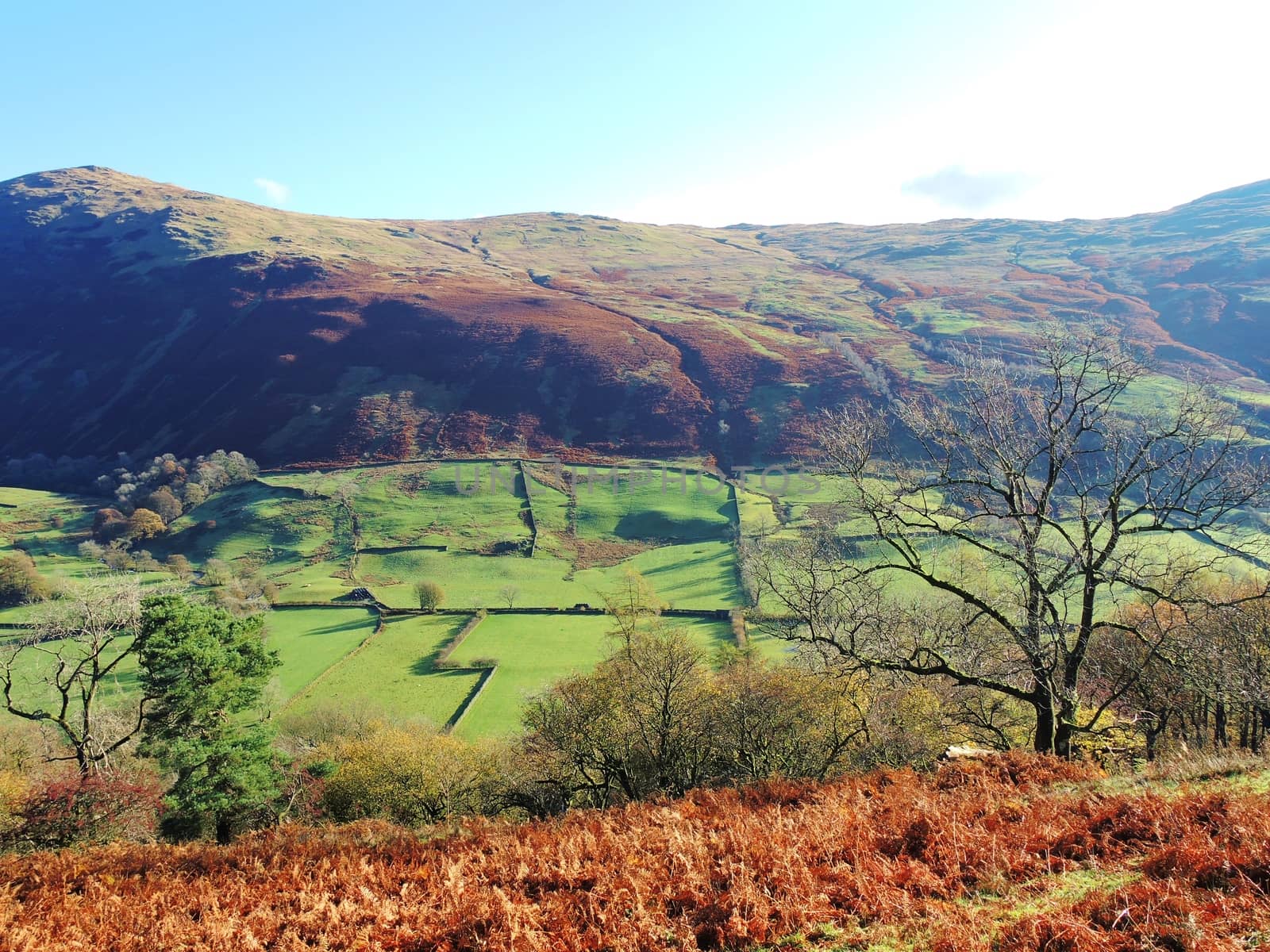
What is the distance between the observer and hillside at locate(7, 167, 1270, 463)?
101 meters

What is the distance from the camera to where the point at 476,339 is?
119 m

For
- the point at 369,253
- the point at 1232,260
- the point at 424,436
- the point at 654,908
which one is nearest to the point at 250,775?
the point at 654,908

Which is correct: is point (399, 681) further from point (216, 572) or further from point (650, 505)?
point (650, 505)

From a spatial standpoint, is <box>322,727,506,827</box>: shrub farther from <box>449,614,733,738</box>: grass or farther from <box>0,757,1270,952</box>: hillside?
<box>0,757,1270,952</box>: hillside

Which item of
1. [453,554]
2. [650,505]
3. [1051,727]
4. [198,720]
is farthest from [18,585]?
[1051,727]

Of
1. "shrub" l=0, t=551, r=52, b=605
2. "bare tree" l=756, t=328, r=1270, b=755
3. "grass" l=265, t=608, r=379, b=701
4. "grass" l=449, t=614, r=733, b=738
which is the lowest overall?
"grass" l=449, t=614, r=733, b=738

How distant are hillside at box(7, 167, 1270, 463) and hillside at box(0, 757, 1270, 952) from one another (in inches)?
3368

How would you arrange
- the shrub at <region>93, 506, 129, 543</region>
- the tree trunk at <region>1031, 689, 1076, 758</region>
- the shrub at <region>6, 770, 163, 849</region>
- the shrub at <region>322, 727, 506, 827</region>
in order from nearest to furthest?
the tree trunk at <region>1031, 689, 1076, 758</region>
the shrub at <region>6, 770, 163, 849</region>
the shrub at <region>322, 727, 506, 827</region>
the shrub at <region>93, 506, 129, 543</region>

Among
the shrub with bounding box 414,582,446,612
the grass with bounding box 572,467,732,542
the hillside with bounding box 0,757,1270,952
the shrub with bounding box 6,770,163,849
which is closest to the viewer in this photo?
the hillside with bounding box 0,757,1270,952

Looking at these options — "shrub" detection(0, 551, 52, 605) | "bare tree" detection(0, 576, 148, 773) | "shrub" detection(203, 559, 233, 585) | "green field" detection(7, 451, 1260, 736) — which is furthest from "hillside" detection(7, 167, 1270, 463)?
"bare tree" detection(0, 576, 148, 773)

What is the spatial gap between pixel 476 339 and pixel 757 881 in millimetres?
119809

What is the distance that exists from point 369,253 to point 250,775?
186387mm

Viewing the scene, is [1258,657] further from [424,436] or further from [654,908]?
[424,436]

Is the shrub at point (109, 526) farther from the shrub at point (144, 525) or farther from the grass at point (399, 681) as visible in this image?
the grass at point (399, 681)
